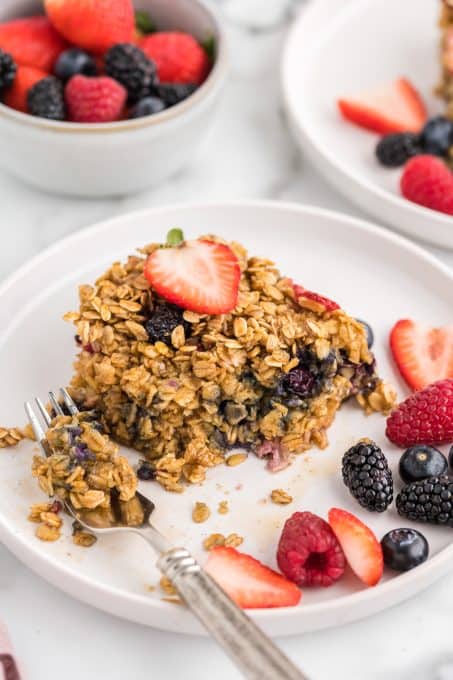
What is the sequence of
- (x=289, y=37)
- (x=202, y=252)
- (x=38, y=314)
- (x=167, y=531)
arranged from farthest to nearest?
(x=289, y=37) < (x=38, y=314) < (x=202, y=252) < (x=167, y=531)

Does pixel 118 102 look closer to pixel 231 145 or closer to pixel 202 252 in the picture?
pixel 231 145

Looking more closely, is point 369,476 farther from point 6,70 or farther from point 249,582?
point 6,70

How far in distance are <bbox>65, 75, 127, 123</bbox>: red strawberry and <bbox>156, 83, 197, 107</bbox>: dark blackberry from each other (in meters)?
0.13

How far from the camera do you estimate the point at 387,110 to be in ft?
11.1

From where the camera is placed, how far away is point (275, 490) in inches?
90.4

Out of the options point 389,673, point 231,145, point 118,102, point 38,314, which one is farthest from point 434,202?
point 389,673

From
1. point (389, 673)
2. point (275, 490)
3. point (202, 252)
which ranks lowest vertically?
point (389, 673)

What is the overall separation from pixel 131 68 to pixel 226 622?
5.97 feet

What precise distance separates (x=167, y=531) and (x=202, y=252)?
2.12 ft

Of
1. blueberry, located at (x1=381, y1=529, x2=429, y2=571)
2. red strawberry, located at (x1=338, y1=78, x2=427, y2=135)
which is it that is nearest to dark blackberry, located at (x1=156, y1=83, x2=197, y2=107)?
red strawberry, located at (x1=338, y1=78, x2=427, y2=135)

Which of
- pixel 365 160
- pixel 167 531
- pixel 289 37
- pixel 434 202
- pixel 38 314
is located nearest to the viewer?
pixel 167 531

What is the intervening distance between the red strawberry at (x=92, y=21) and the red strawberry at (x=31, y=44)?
52mm

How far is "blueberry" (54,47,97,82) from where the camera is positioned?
3.05 meters

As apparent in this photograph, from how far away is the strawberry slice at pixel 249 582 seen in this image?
2.02 meters
